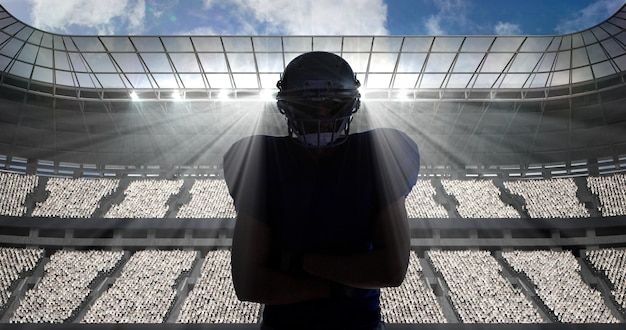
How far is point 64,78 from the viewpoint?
26297 mm

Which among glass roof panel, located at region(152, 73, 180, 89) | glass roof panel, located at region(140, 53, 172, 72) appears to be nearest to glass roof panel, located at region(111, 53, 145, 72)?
glass roof panel, located at region(140, 53, 172, 72)

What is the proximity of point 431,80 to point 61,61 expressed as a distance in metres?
23.0

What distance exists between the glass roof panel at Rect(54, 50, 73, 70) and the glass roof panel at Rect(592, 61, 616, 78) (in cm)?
3294

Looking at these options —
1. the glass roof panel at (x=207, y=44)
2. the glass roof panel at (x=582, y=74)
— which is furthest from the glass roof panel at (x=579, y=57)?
the glass roof panel at (x=207, y=44)

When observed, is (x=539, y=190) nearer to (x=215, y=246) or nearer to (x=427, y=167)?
(x=427, y=167)

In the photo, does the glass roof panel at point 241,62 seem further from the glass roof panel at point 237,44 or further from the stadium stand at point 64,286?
the stadium stand at point 64,286

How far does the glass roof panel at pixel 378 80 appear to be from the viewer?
2536cm

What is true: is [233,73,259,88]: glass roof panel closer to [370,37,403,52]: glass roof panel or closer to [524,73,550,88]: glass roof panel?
[370,37,403,52]: glass roof panel

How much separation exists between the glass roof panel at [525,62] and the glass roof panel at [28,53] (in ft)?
95.0

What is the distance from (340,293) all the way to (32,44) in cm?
2944

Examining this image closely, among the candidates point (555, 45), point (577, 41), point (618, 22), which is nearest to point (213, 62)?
point (555, 45)

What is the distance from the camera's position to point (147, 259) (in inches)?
833

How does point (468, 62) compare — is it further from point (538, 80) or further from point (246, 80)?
point (246, 80)

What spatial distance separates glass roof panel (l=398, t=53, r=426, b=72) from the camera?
2386 centimetres
